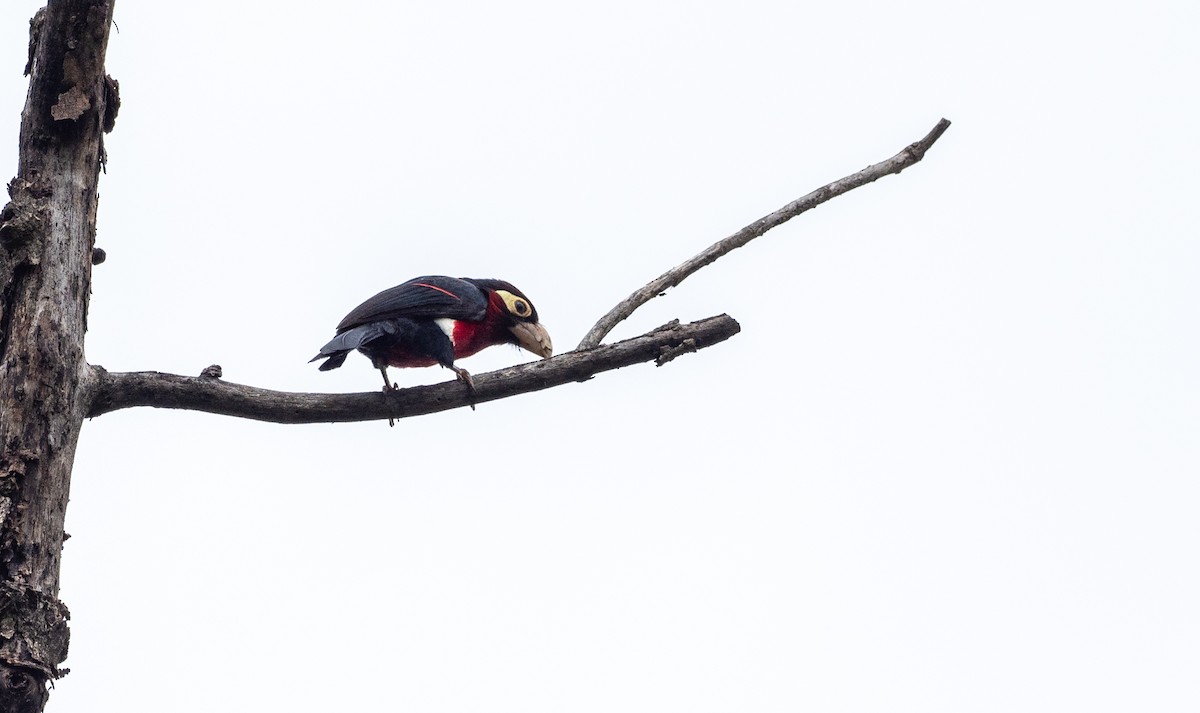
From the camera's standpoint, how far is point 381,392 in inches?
211

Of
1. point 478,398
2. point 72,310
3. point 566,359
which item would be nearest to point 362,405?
point 478,398

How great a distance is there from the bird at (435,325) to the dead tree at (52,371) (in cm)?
137

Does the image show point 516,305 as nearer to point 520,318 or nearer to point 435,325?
point 520,318

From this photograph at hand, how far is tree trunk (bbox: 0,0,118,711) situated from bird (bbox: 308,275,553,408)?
1.80m

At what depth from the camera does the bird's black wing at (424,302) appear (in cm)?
677

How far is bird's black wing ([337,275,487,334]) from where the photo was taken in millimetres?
6773

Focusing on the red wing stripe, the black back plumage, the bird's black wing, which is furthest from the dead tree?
the red wing stripe

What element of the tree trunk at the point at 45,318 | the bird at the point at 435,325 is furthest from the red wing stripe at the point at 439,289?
the tree trunk at the point at 45,318

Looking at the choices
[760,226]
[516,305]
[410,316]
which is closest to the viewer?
[760,226]

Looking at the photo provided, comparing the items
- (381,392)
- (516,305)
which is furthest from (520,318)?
(381,392)

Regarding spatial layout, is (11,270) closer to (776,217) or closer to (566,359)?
(566,359)

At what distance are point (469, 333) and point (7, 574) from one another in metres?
3.48

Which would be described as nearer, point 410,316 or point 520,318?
point 410,316

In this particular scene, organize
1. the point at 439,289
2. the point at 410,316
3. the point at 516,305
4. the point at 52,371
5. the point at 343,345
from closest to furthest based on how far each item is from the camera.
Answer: the point at 52,371, the point at 343,345, the point at 410,316, the point at 439,289, the point at 516,305
